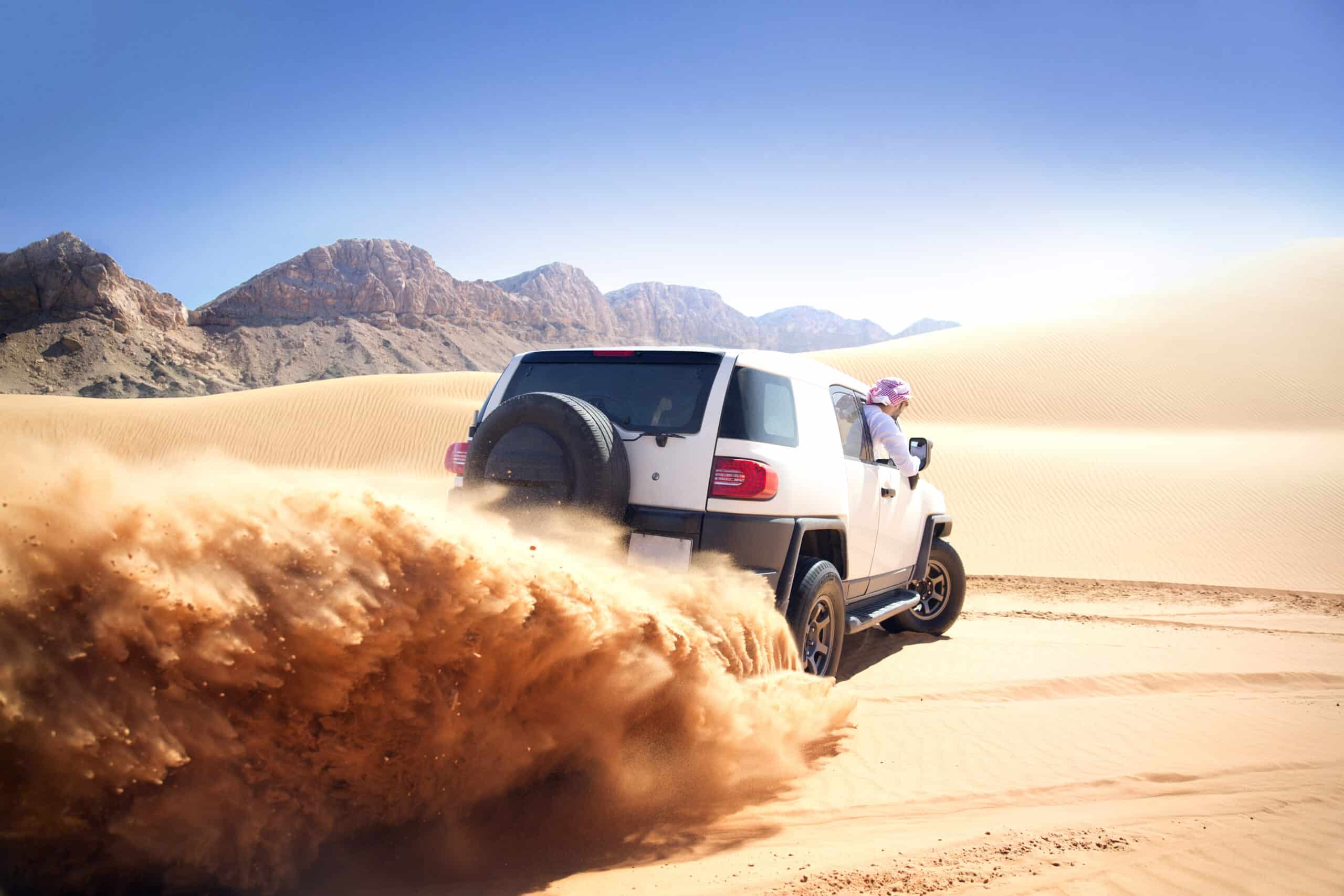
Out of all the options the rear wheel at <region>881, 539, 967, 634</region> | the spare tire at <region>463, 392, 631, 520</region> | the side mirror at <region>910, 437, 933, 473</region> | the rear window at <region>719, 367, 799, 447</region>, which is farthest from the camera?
the rear wheel at <region>881, 539, 967, 634</region>

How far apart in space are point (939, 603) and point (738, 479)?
14.4 ft

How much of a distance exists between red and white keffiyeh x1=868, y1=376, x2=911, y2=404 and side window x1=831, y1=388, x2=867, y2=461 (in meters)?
0.16

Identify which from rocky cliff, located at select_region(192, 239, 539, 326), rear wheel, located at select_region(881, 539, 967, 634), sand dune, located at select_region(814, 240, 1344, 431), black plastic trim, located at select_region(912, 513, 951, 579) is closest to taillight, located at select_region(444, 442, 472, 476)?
black plastic trim, located at select_region(912, 513, 951, 579)

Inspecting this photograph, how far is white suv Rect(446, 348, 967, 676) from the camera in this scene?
4.10 meters

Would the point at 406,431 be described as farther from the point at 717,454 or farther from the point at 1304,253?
the point at 1304,253

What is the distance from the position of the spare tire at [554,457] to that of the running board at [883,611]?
188 centimetres

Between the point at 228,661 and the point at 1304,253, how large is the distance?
83.2 m

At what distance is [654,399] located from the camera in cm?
453

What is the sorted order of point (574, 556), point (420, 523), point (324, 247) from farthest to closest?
point (324, 247) → point (574, 556) → point (420, 523)

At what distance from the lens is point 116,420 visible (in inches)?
1181

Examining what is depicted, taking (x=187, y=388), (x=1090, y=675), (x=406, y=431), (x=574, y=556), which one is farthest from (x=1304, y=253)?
(x=187, y=388)

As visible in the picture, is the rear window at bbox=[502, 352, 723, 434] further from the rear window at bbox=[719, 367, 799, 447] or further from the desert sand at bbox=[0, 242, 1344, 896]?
the desert sand at bbox=[0, 242, 1344, 896]

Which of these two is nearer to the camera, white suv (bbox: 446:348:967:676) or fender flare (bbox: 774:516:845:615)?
white suv (bbox: 446:348:967:676)

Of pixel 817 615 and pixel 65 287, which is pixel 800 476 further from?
pixel 65 287
